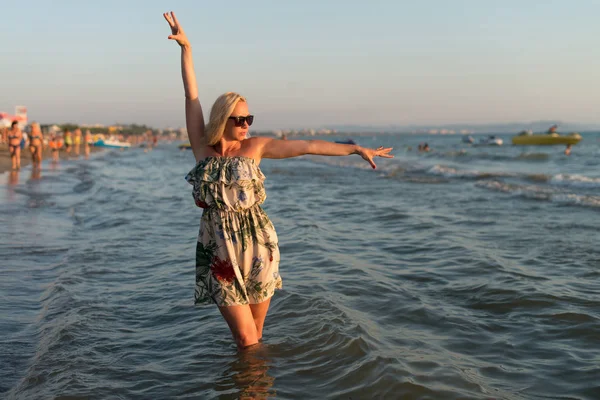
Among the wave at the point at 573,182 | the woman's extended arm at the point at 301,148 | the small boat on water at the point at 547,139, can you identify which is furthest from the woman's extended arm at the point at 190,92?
the small boat on water at the point at 547,139

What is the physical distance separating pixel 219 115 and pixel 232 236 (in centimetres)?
84

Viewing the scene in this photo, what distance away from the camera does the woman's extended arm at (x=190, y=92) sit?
166 inches

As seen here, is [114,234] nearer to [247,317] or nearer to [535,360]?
[247,317]

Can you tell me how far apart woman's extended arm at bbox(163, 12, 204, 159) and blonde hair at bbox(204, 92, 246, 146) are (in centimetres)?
15

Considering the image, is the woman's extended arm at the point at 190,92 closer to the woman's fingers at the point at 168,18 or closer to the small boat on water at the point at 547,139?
the woman's fingers at the point at 168,18

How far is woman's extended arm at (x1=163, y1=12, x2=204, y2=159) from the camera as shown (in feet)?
13.8

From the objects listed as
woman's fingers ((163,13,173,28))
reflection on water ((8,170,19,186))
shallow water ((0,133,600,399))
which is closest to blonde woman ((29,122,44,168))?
reflection on water ((8,170,19,186))

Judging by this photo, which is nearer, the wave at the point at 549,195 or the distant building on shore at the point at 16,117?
the wave at the point at 549,195

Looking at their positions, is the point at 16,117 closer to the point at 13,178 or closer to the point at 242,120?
the point at 13,178

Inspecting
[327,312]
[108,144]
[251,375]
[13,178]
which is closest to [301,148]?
[251,375]

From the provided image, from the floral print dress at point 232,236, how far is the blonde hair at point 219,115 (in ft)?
0.49

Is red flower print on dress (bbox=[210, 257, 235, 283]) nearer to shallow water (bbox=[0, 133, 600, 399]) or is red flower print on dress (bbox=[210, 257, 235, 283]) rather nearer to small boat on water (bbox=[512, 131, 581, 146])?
shallow water (bbox=[0, 133, 600, 399])

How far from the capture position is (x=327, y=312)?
5809 millimetres

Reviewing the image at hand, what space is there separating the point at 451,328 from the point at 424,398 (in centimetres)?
158
